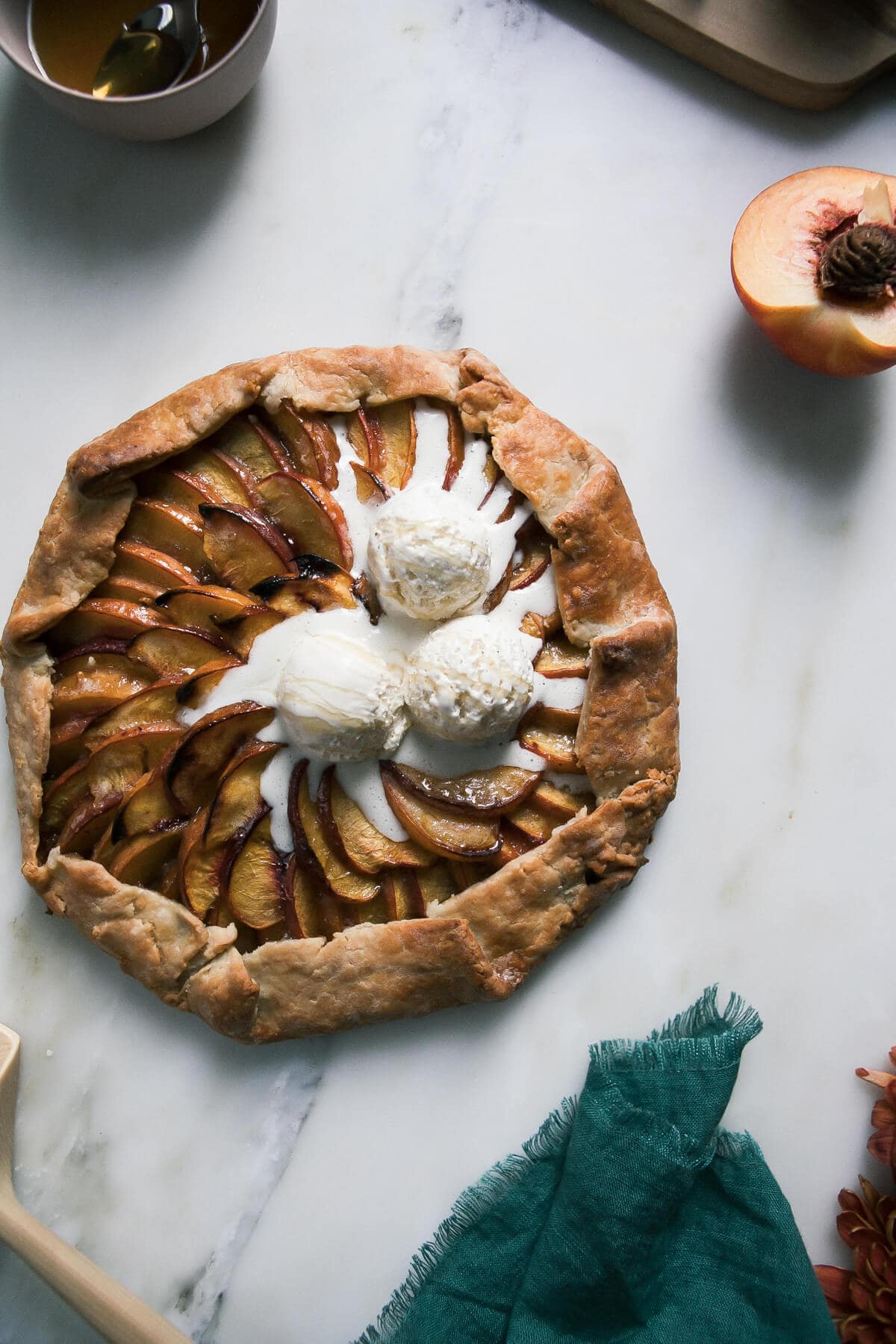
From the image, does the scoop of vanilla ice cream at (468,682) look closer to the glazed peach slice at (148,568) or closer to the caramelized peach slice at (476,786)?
the caramelized peach slice at (476,786)

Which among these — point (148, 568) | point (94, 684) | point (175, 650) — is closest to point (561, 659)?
point (175, 650)

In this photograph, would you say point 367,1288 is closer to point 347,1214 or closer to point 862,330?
point 347,1214

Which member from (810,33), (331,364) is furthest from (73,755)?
(810,33)

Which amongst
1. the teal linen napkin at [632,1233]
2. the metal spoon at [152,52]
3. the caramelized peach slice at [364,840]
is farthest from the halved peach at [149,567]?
the teal linen napkin at [632,1233]

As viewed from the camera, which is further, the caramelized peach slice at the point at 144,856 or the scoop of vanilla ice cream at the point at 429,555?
the caramelized peach slice at the point at 144,856

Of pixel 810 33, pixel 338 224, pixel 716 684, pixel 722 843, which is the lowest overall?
pixel 722 843

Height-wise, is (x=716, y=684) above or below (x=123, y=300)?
below

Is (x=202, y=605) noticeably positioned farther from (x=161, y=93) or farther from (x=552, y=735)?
(x=161, y=93)
